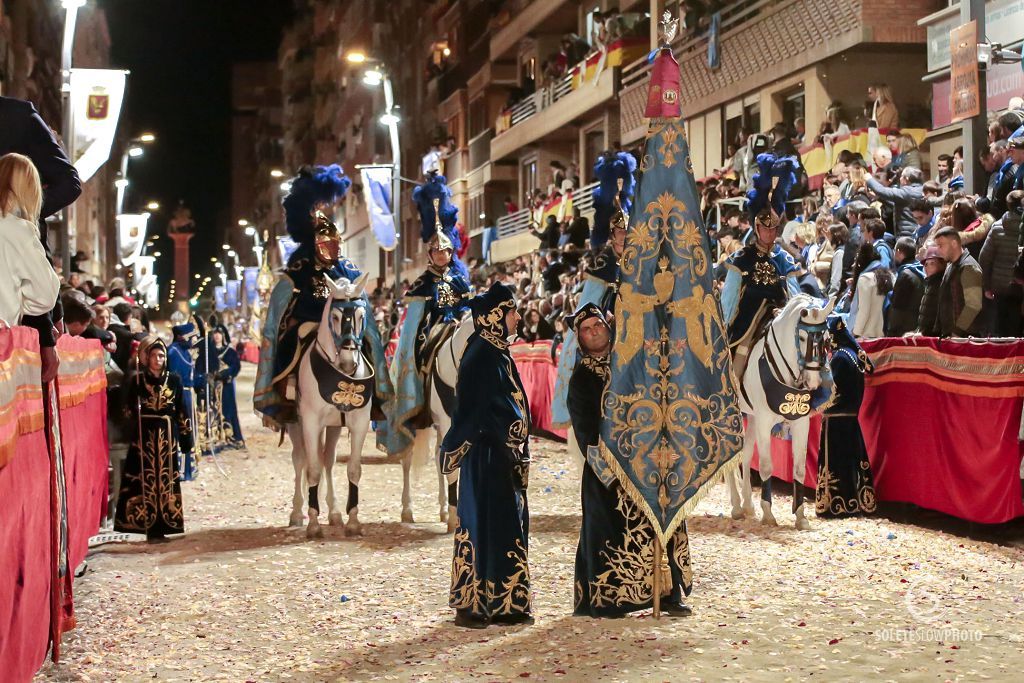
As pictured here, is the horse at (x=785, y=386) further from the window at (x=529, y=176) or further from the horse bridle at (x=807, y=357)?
the window at (x=529, y=176)

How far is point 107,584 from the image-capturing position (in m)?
10.5

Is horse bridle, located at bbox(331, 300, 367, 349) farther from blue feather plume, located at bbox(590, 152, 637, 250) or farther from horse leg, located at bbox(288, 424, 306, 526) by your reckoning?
blue feather plume, located at bbox(590, 152, 637, 250)

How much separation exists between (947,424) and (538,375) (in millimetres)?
12647

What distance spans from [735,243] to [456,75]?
145 ft

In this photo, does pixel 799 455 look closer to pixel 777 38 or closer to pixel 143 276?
pixel 777 38

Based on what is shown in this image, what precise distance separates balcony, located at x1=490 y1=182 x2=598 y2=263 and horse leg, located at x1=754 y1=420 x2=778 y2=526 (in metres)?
22.8

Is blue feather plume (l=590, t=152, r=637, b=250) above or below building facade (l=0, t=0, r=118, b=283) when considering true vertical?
below

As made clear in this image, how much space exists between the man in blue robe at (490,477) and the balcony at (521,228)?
26.9 m

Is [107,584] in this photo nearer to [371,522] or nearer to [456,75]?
[371,522]

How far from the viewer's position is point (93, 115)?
942 inches

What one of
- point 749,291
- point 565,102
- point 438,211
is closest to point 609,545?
point 749,291

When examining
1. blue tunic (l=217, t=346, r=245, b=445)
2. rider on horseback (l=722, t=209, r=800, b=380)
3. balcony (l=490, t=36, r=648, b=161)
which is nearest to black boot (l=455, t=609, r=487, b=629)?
rider on horseback (l=722, t=209, r=800, b=380)

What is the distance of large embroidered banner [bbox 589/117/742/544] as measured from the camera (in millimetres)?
8602

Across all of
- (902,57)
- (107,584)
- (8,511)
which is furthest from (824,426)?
(902,57)
